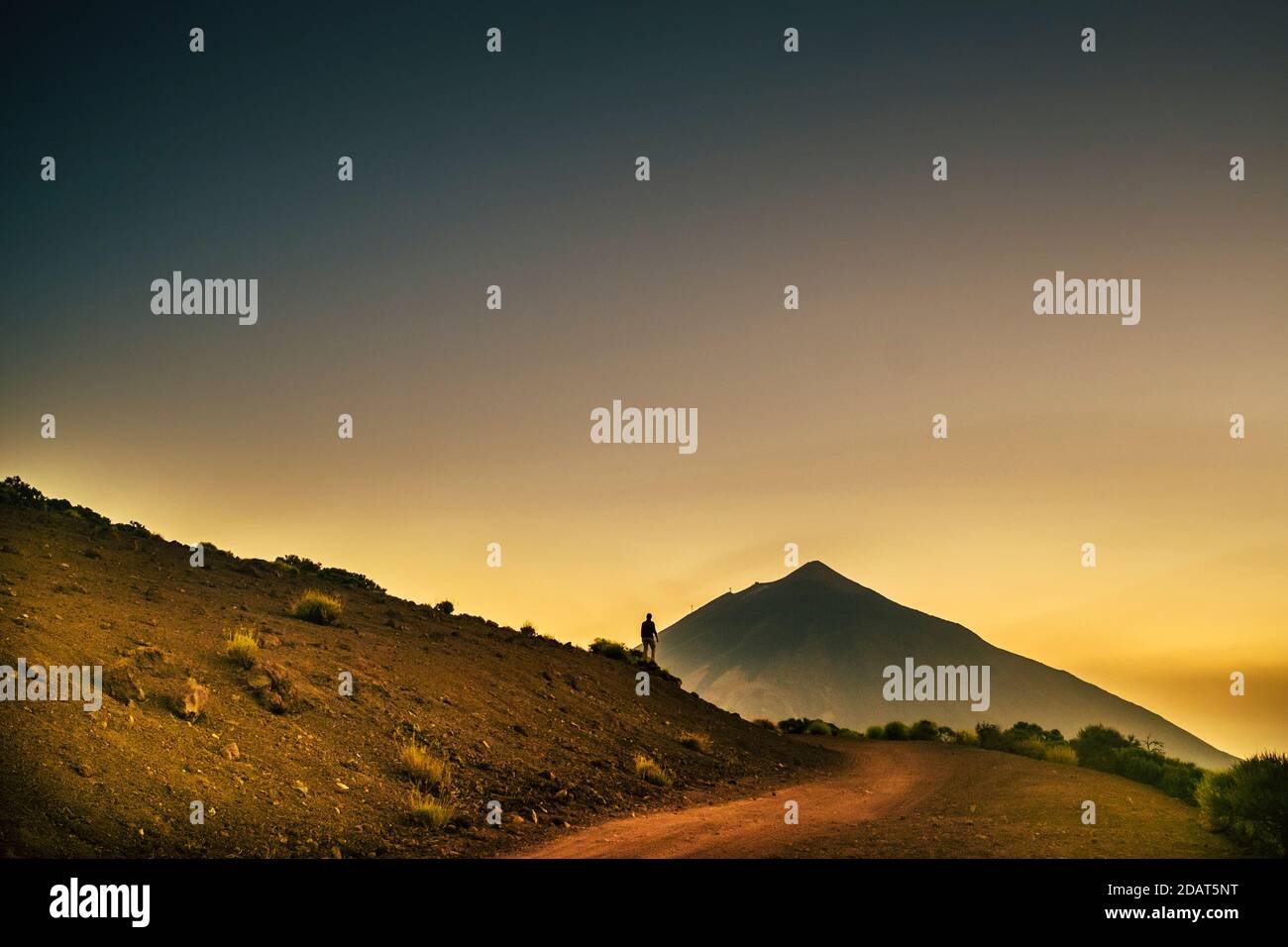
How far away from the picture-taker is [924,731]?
132 feet

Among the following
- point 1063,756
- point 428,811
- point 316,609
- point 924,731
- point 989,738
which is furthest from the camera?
point 924,731

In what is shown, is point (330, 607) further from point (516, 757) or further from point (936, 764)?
point (936, 764)

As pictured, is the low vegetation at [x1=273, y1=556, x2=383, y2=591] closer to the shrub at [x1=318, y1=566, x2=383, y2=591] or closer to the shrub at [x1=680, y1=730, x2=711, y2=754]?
the shrub at [x1=318, y1=566, x2=383, y2=591]

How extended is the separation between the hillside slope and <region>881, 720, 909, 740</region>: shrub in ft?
46.1

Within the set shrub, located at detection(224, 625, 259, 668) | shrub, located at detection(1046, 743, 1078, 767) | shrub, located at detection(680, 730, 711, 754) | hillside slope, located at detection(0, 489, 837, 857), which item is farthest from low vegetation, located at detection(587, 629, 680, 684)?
shrub, located at detection(224, 625, 259, 668)

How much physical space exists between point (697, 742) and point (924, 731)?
2052 centimetres

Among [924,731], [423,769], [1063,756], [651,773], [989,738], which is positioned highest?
[423,769]

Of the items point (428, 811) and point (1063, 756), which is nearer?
point (428, 811)

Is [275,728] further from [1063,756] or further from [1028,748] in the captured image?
[1028,748]

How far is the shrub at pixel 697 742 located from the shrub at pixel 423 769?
33.4 feet

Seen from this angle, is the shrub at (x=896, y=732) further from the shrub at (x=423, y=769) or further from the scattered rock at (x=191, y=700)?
the scattered rock at (x=191, y=700)

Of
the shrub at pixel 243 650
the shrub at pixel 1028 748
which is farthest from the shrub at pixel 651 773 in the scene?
the shrub at pixel 1028 748

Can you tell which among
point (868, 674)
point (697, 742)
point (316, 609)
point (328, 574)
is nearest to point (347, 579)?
point (328, 574)

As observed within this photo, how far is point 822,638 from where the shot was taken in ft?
568
